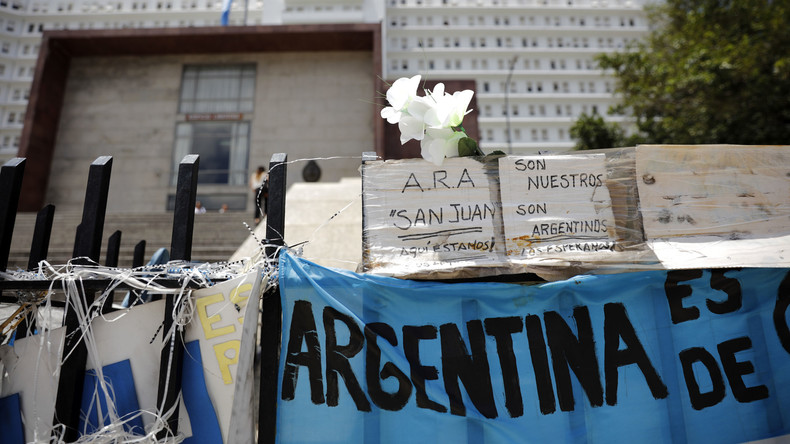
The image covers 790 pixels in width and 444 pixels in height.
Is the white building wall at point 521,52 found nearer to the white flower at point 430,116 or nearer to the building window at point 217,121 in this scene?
the building window at point 217,121

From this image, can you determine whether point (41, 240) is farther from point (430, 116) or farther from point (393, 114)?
point (430, 116)

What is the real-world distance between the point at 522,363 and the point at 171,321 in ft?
7.14

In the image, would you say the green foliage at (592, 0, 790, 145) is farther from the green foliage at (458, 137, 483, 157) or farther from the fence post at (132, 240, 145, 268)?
the fence post at (132, 240, 145, 268)

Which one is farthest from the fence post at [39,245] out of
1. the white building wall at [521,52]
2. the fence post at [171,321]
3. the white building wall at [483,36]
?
the white building wall at [521,52]

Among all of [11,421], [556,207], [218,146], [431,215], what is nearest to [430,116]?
[431,215]

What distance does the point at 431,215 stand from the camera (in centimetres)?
291

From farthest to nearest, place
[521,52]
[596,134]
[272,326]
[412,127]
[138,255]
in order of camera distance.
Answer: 1. [521,52]
2. [596,134]
3. [138,255]
4. [412,127]
5. [272,326]

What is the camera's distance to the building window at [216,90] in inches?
716

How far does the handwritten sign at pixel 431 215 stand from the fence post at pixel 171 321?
111 cm

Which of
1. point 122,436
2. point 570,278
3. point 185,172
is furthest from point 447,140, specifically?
point 122,436

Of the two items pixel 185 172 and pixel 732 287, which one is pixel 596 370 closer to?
pixel 732 287

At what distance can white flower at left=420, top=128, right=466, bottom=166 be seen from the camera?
2.93m

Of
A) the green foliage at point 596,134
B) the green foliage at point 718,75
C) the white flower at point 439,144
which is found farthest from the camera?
the green foliage at point 596,134

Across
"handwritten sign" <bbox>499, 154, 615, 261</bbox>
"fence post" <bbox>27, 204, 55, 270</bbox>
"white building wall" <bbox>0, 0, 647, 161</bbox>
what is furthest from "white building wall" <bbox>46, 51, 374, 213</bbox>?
"white building wall" <bbox>0, 0, 647, 161</bbox>
